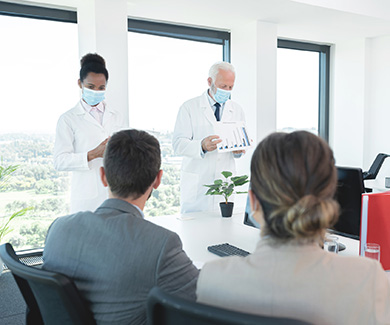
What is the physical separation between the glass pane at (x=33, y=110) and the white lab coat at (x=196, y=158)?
128cm

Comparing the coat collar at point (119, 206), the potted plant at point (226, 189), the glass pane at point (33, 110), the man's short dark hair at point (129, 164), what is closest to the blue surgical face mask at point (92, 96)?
the potted plant at point (226, 189)

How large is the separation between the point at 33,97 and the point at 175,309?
3302mm

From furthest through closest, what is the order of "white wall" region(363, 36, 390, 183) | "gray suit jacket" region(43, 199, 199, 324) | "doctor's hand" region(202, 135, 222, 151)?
"white wall" region(363, 36, 390, 183)
"doctor's hand" region(202, 135, 222, 151)
"gray suit jacket" region(43, 199, 199, 324)

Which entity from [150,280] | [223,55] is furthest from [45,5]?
[150,280]

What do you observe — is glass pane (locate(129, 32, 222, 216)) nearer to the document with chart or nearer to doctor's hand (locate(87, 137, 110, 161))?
the document with chart

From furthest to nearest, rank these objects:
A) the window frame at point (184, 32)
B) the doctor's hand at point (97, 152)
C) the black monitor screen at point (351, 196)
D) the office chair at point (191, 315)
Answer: the window frame at point (184, 32)
the doctor's hand at point (97, 152)
the black monitor screen at point (351, 196)
the office chair at point (191, 315)

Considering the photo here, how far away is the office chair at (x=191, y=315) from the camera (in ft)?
2.16

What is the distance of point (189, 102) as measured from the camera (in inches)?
125

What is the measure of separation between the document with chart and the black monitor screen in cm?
116

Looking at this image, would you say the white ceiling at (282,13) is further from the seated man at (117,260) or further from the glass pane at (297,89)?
the seated man at (117,260)

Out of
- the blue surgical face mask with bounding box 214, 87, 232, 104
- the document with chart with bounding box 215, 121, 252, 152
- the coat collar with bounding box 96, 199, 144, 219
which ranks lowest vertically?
the coat collar with bounding box 96, 199, 144, 219

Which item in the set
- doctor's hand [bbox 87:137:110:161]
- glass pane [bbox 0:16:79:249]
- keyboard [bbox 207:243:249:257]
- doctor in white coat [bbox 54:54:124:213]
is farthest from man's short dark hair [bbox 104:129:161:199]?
glass pane [bbox 0:16:79:249]

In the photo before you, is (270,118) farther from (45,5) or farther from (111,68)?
(45,5)

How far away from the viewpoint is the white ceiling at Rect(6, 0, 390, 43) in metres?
3.71
